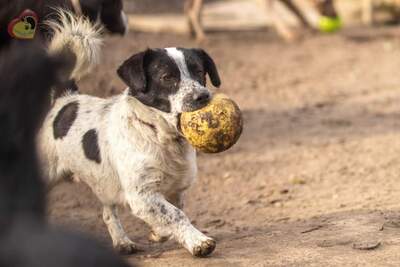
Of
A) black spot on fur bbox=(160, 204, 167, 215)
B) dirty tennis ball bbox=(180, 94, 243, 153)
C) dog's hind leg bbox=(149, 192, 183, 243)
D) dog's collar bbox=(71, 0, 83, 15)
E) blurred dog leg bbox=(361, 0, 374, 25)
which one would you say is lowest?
blurred dog leg bbox=(361, 0, 374, 25)

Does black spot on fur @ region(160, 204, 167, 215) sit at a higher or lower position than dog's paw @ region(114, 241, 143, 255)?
higher

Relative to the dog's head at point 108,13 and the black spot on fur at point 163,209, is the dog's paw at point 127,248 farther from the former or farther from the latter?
the dog's head at point 108,13

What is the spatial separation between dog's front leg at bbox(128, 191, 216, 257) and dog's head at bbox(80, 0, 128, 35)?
218cm

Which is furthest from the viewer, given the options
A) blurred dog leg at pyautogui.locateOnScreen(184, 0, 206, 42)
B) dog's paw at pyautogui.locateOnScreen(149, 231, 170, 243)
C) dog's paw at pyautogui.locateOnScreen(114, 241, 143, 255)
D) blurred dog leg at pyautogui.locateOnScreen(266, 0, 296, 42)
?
blurred dog leg at pyautogui.locateOnScreen(266, 0, 296, 42)

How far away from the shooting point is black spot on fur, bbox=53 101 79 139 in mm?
5988

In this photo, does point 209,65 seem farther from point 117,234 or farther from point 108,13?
point 108,13

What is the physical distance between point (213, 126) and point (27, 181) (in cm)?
261

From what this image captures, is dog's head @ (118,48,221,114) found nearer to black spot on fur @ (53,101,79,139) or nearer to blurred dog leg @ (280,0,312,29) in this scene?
black spot on fur @ (53,101,79,139)

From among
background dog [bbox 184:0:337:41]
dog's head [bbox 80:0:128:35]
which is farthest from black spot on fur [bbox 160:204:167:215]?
→ background dog [bbox 184:0:337:41]

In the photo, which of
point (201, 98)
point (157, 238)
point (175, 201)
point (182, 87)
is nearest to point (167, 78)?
point (182, 87)

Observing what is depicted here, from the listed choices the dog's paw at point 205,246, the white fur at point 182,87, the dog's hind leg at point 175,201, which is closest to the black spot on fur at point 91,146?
the dog's hind leg at point 175,201

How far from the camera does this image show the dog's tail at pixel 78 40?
602 cm

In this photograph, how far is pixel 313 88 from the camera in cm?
1110

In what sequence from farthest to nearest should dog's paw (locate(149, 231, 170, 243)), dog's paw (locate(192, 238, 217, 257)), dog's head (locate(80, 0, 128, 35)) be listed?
1. dog's head (locate(80, 0, 128, 35))
2. dog's paw (locate(149, 231, 170, 243))
3. dog's paw (locate(192, 238, 217, 257))
